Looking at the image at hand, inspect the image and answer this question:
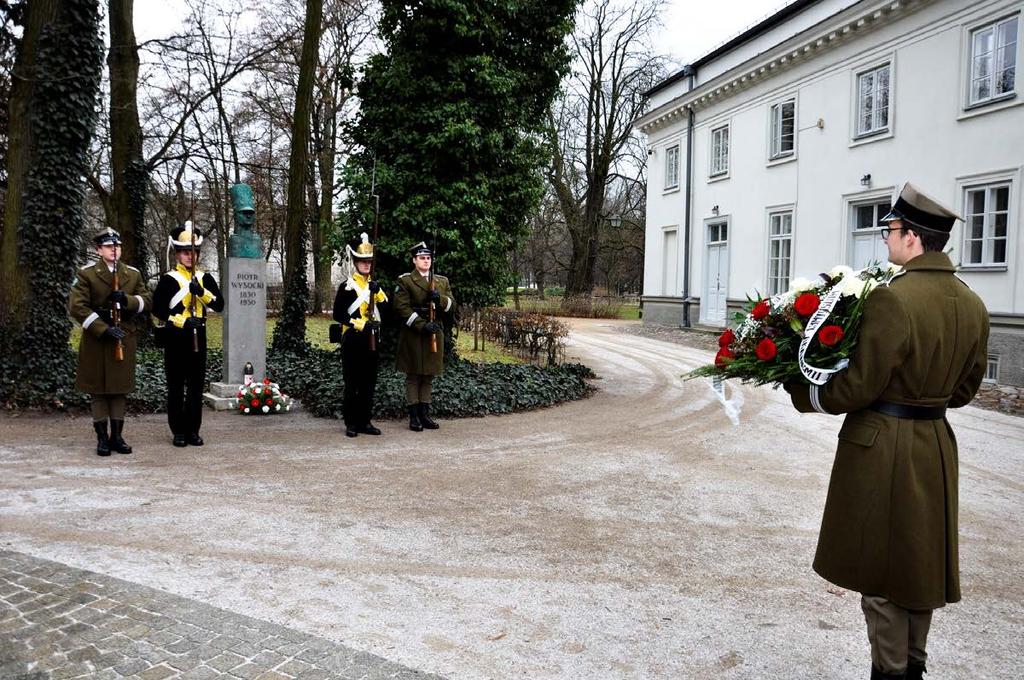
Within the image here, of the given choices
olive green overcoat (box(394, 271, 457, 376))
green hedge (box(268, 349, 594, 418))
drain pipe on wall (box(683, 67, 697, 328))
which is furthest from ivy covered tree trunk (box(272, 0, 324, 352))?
drain pipe on wall (box(683, 67, 697, 328))

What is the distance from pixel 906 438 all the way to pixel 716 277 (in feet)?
76.6

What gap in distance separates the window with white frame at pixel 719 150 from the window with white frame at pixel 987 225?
10.2 m

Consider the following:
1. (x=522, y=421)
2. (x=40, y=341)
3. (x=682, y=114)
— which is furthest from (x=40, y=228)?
(x=682, y=114)

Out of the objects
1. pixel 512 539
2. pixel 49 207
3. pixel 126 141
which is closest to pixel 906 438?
pixel 512 539

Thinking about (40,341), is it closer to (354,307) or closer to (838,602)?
(354,307)

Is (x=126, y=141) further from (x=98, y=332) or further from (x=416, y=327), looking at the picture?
(x=416, y=327)

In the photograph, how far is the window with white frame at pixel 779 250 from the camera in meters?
22.1

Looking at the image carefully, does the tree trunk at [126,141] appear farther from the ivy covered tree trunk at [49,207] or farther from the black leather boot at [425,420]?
the black leather boot at [425,420]

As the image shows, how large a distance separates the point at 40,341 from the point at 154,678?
8476 millimetres

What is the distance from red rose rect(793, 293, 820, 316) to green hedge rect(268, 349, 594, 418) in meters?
7.35

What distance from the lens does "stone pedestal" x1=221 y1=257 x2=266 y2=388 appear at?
439 inches

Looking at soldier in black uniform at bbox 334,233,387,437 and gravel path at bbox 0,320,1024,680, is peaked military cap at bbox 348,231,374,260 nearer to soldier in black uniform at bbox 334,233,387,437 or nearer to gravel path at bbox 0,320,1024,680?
soldier in black uniform at bbox 334,233,387,437

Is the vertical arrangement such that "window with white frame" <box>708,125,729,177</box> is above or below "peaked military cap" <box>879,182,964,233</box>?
above

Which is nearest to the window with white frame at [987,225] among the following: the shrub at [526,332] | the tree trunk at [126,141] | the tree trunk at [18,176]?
the shrub at [526,332]
